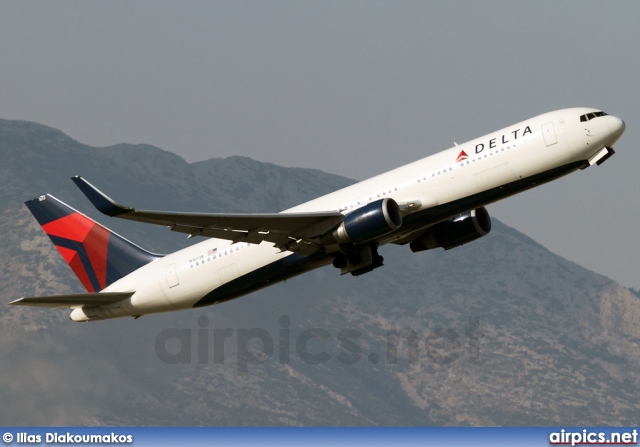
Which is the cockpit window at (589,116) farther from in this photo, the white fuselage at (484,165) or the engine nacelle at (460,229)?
the engine nacelle at (460,229)

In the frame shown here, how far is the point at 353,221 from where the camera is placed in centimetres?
4509

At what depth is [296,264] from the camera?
48.8 m

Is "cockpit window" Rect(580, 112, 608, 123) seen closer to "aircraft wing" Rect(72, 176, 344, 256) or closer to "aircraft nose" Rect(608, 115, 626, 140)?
"aircraft nose" Rect(608, 115, 626, 140)

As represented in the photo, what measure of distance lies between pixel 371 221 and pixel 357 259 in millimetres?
4214

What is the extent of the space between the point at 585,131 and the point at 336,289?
72.4m

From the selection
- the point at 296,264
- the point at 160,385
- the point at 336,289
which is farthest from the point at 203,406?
the point at 296,264

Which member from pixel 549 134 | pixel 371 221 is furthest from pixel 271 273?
pixel 549 134

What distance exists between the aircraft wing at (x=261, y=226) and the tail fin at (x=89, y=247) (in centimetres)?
860

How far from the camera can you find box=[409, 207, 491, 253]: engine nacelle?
1975 inches

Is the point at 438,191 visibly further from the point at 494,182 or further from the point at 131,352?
the point at 131,352

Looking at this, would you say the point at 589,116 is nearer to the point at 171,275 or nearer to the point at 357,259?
the point at 357,259

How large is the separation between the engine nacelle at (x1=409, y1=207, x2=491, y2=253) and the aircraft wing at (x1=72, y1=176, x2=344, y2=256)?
237 inches

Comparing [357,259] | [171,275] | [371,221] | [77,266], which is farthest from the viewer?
[77,266]

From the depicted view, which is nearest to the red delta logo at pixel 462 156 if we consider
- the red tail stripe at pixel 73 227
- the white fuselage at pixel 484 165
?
the white fuselage at pixel 484 165
